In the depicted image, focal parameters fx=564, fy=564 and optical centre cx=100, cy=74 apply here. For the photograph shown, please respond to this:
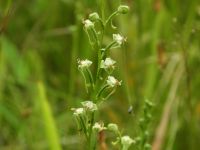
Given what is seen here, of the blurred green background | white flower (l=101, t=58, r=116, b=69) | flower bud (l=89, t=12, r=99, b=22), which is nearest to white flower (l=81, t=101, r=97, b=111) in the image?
white flower (l=101, t=58, r=116, b=69)

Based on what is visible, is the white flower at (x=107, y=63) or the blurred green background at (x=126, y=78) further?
the blurred green background at (x=126, y=78)

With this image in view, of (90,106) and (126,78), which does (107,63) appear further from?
(126,78)

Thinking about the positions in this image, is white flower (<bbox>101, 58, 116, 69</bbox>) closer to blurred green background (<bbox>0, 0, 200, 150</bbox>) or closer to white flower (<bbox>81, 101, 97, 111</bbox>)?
white flower (<bbox>81, 101, 97, 111</bbox>)

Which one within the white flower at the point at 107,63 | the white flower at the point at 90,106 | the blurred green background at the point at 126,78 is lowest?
the white flower at the point at 90,106

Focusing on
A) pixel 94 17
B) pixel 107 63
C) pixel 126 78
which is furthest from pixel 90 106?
pixel 126 78

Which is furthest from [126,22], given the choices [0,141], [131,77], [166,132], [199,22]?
[0,141]

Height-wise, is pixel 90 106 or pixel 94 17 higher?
pixel 94 17

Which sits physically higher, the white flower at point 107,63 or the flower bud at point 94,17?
the flower bud at point 94,17

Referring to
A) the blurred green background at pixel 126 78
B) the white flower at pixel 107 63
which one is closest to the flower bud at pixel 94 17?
the white flower at pixel 107 63

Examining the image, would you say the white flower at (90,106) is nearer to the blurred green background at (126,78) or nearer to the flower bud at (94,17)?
the flower bud at (94,17)
